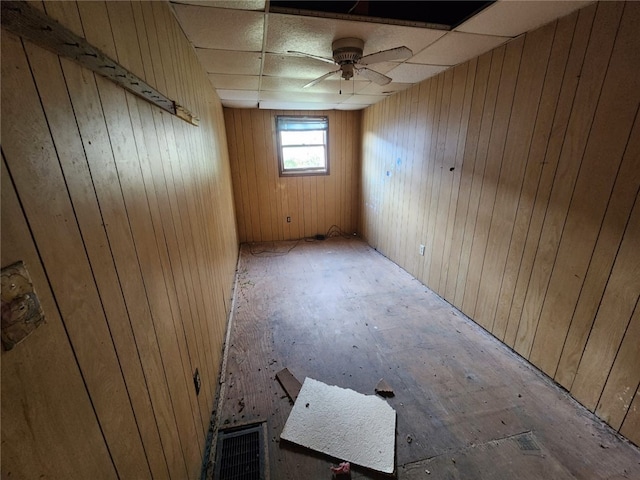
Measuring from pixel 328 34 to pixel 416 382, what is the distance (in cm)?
244

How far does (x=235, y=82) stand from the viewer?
116 inches

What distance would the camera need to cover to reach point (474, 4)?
1.58 metres

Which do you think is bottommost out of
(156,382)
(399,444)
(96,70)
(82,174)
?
(399,444)

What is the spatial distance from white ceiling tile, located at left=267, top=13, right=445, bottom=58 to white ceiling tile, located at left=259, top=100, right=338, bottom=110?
1.99m

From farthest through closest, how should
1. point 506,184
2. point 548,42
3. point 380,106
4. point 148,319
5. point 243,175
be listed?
point 243,175
point 380,106
point 506,184
point 548,42
point 148,319

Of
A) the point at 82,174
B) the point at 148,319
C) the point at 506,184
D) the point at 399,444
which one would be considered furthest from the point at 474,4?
the point at 399,444

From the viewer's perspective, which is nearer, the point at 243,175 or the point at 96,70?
the point at 96,70

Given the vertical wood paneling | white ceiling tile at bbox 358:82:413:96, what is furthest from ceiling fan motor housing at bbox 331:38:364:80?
the vertical wood paneling

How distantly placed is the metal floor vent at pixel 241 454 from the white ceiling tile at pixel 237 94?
338 cm

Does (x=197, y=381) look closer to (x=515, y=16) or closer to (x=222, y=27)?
(x=222, y=27)

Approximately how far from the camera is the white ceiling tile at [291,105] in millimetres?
4023

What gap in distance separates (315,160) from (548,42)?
3.48 metres

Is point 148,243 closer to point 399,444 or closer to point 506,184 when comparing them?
point 399,444

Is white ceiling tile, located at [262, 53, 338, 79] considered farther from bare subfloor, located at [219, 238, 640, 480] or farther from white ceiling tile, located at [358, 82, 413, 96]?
bare subfloor, located at [219, 238, 640, 480]
